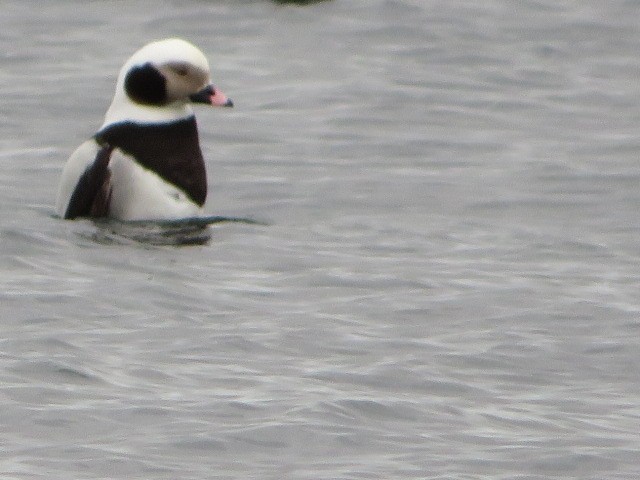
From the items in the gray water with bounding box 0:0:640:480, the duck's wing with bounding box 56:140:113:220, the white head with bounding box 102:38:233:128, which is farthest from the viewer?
the white head with bounding box 102:38:233:128

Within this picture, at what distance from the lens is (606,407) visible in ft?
26.7

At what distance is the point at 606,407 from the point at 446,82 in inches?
349

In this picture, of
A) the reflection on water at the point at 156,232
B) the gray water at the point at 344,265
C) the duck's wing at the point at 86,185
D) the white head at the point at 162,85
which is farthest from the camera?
the white head at the point at 162,85

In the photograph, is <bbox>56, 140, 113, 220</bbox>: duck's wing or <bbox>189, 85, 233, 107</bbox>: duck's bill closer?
<bbox>56, 140, 113, 220</bbox>: duck's wing

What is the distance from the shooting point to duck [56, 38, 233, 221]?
11602 mm

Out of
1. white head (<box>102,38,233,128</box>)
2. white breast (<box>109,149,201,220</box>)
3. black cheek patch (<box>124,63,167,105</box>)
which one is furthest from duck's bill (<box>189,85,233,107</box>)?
white breast (<box>109,149,201,220</box>)

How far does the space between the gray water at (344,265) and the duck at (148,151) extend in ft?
0.92

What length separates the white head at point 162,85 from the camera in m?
12.1

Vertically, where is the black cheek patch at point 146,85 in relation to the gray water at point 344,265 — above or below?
above

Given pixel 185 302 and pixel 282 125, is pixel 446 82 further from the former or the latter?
pixel 185 302

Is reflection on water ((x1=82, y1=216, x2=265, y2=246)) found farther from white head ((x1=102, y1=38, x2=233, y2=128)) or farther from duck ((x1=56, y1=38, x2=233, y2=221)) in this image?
white head ((x1=102, y1=38, x2=233, y2=128))

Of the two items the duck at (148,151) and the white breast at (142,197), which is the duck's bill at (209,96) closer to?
the duck at (148,151)

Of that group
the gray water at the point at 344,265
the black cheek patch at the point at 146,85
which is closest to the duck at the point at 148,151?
the black cheek patch at the point at 146,85

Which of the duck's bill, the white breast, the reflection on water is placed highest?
the duck's bill
